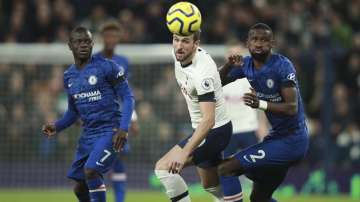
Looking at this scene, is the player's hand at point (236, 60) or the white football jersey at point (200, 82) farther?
the player's hand at point (236, 60)

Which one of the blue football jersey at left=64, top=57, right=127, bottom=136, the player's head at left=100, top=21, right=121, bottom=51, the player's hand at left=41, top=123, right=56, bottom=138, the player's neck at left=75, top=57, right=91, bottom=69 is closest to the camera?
the blue football jersey at left=64, top=57, right=127, bottom=136

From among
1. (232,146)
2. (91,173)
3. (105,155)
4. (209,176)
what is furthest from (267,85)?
(232,146)

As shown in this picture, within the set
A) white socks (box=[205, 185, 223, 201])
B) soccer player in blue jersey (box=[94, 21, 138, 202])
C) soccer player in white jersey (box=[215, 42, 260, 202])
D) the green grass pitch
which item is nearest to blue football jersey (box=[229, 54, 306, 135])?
white socks (box=[205, 185, 223, 201])

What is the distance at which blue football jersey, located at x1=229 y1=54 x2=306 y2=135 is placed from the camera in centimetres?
887

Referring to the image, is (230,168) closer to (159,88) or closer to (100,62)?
(100,62)

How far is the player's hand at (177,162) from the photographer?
8266mm

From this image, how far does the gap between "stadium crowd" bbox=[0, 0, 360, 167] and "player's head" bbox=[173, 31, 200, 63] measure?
7.48 meters

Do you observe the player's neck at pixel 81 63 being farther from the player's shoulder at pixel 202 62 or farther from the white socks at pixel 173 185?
the white socks at pixel 173 185

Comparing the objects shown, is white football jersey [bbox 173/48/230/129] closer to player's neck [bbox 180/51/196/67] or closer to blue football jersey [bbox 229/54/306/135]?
player's neck [bbox 180/51/196/67]

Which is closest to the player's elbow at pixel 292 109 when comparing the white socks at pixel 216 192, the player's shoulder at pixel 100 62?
the white socks at pixel 216 192

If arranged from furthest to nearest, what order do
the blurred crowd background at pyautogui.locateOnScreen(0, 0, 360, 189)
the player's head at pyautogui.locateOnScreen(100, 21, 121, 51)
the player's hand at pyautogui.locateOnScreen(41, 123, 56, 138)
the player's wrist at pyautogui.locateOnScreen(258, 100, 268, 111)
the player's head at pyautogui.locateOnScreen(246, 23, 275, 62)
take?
the blurred crowd background at pyautogui.locateOnScreen(0, 0, 360, 189)
the player's head at pyautogui.locateOnScreen(100, 21, 121, 51)
the player's hand at pyautogui.locateOnScreen(41, 123, 56, 138)
the player's head at pyautogui.locateOnScreen(246, 23, 275, 62)
the player's wrist at pyautogui.locateOnScreen(258, 100, 268, 111)

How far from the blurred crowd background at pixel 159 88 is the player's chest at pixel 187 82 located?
723 cm

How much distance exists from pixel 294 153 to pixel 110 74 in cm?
212

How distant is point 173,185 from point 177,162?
1.80 ft
